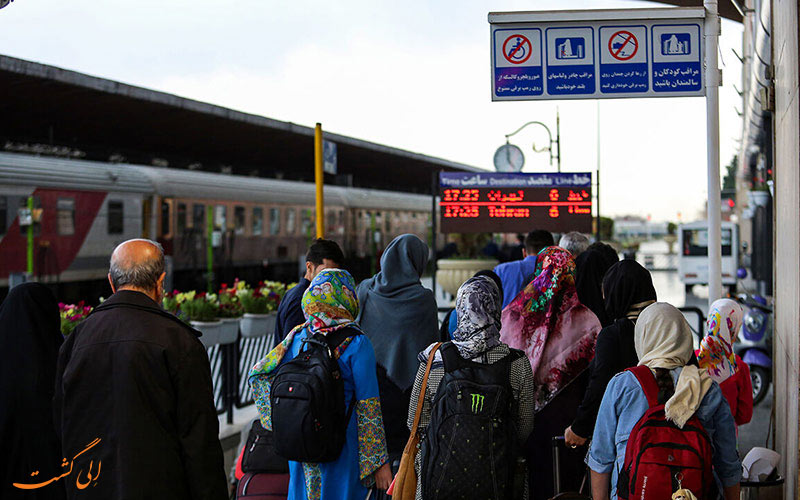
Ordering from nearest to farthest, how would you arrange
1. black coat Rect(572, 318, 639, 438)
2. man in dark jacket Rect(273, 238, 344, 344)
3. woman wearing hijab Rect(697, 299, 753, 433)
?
black coat Rect(572, 318, 639, 438)
woman wearing hijab Rect(697, 299, 753, 433)
man in dark jacket Rect(273, 238, 344, 344)

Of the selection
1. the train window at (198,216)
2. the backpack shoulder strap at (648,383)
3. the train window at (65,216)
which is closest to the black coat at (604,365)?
the backpack shoulder strap at (648,383)

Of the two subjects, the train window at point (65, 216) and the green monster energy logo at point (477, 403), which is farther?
the train window at point (65, 216)

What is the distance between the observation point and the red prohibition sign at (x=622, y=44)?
580 centimetres

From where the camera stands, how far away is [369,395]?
11.1 ft

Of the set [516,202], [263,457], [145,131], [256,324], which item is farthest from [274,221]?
[263,457]

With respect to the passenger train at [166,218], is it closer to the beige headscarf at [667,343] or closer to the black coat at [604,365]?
the black coat at [604,365]

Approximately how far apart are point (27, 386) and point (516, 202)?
8.94 meters

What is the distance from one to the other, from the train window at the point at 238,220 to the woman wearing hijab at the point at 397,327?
61.3 feet

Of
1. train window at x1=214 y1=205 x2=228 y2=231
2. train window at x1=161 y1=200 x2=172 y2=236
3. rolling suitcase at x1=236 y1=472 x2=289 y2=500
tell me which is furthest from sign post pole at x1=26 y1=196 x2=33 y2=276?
rolling suitcase at x1=236 y1=472 x2=289 y2=500

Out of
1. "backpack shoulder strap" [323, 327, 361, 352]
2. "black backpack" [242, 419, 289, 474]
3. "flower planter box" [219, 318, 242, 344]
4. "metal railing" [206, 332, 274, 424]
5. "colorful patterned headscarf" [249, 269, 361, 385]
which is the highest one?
"colorful patterned headscarf" [249, 269, 361, 385]

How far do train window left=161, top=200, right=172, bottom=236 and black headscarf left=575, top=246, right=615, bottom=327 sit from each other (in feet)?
52.5

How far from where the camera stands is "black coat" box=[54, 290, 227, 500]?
2742mm

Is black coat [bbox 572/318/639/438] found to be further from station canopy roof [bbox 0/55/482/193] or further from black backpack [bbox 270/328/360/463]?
station canopy roof [bbox 0/55/482/193]

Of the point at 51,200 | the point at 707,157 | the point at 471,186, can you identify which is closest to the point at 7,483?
the point at 707,157
